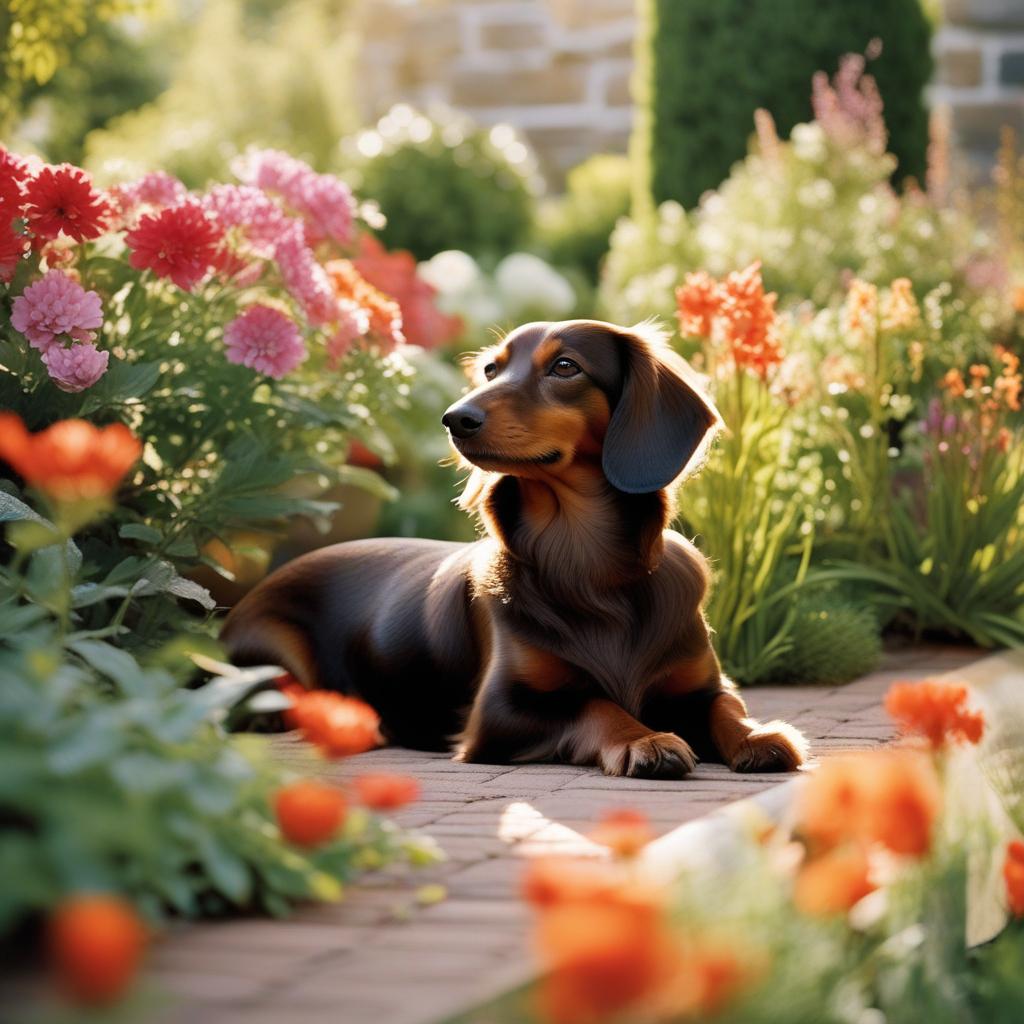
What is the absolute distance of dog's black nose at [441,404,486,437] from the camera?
3541 mm

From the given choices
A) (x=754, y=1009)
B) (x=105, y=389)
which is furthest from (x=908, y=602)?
(x=754, y=1009)

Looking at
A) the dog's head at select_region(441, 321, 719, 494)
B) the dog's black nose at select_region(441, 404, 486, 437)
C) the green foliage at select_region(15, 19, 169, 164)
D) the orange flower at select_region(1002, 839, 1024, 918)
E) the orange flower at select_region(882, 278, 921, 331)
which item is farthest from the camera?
the green foliage at select_region(15, 19, 169, 164)

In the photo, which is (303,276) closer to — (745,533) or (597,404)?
(597,404)

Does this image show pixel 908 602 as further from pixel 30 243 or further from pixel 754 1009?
pixel 754 1009

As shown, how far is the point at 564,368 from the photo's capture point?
381cm

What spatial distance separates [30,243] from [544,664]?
165 cm

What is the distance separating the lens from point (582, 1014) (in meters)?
1.55

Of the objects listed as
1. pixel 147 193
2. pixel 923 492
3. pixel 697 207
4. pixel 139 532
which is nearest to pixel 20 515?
pixel 139 532

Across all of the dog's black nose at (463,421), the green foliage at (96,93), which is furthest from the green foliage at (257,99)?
the dog's black nose at (463,421)

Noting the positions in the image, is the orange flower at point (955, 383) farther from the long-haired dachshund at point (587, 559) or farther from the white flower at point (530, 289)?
Result: the white flower at point (530, 289)

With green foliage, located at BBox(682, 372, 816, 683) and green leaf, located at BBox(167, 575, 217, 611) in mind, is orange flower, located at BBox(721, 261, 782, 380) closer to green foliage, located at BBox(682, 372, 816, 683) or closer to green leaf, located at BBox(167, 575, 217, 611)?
green foliage, located at BBox(682, 372, 816, 683)

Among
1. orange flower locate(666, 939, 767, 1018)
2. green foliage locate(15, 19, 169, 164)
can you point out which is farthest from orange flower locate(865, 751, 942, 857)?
green foliage locate(15, 19, 169, 164)

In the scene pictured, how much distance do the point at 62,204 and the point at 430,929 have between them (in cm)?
235

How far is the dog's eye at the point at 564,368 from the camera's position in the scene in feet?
12.5
